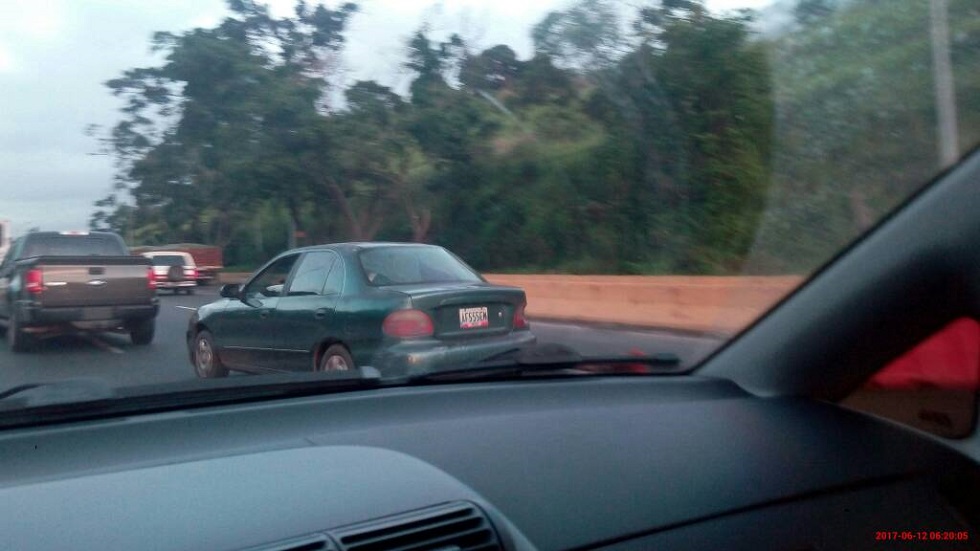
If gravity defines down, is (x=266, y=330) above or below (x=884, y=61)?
below

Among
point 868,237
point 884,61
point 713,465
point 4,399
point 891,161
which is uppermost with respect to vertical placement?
point 884,61

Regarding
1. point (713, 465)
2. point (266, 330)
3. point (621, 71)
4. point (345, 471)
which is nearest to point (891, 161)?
point (713, 465)

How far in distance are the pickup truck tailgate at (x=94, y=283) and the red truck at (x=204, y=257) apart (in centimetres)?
601

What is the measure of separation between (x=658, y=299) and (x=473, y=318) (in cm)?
375

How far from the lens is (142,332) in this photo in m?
10.6

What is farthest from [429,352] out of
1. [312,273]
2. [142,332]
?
[142,332]

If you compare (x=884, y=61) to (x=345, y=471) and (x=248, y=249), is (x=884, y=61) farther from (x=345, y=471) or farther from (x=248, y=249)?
(x=248, y=249)

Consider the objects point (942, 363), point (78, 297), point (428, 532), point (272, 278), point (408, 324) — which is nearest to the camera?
point (428, 532)

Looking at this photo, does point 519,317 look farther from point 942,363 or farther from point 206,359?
point 942,363

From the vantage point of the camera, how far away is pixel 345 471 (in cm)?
266

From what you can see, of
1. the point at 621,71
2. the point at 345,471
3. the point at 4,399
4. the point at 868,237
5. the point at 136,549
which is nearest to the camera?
the point at 136,549

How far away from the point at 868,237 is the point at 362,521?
7.24ft

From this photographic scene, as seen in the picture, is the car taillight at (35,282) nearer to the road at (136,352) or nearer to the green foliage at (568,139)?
the road at (136,352)

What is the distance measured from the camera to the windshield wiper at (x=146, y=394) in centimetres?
288
